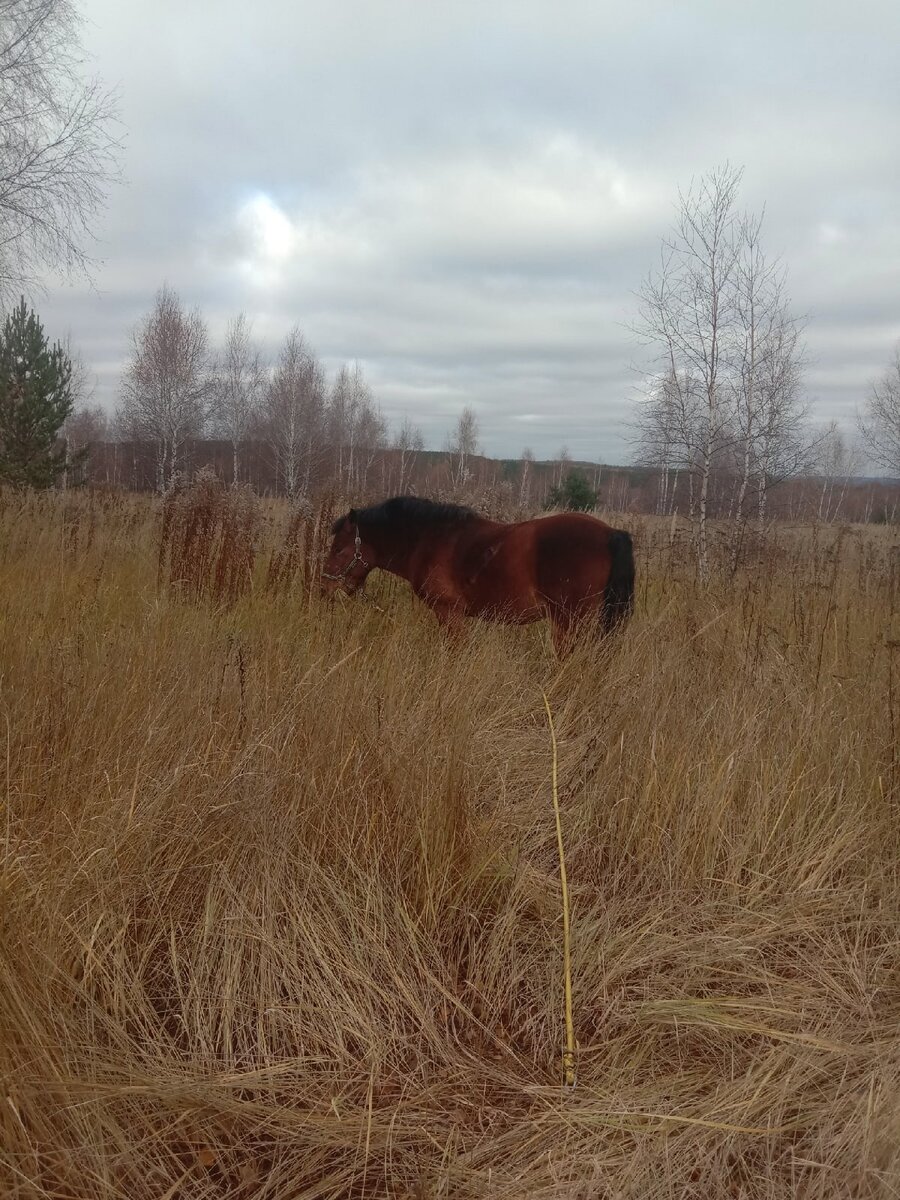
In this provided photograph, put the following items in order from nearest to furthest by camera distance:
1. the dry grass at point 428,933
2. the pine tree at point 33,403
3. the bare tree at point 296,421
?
the dry grass at point 428,933 → the pine tree at point 33,403 → the bare tree at point 296,421

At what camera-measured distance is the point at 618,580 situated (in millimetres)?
4789

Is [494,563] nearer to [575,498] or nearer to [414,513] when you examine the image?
[414,513]

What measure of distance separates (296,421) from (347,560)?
86.0ft

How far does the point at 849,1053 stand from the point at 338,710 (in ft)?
6.50

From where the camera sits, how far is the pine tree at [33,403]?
15969 millimetres

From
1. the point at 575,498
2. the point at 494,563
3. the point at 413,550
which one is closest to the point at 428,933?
the point at 494,563

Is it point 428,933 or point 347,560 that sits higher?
point 347,560

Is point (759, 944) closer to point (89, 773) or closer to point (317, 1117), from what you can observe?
point (317, 1117)

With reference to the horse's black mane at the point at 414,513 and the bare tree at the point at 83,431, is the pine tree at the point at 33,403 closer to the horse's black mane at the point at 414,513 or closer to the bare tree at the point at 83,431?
the bare tree at the point at 83,431

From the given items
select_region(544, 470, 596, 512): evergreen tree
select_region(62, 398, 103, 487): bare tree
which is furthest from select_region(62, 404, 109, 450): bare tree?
select_region(544, 470, 596, 512): evergreen tree

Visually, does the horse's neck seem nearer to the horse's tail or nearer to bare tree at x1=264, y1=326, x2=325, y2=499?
the horse's tail

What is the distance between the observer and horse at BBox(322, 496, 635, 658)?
481cm

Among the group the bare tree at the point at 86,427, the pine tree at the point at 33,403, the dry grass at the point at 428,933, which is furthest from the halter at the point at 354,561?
the bare tree at the point at 86,427

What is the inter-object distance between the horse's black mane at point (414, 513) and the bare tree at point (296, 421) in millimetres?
24053
